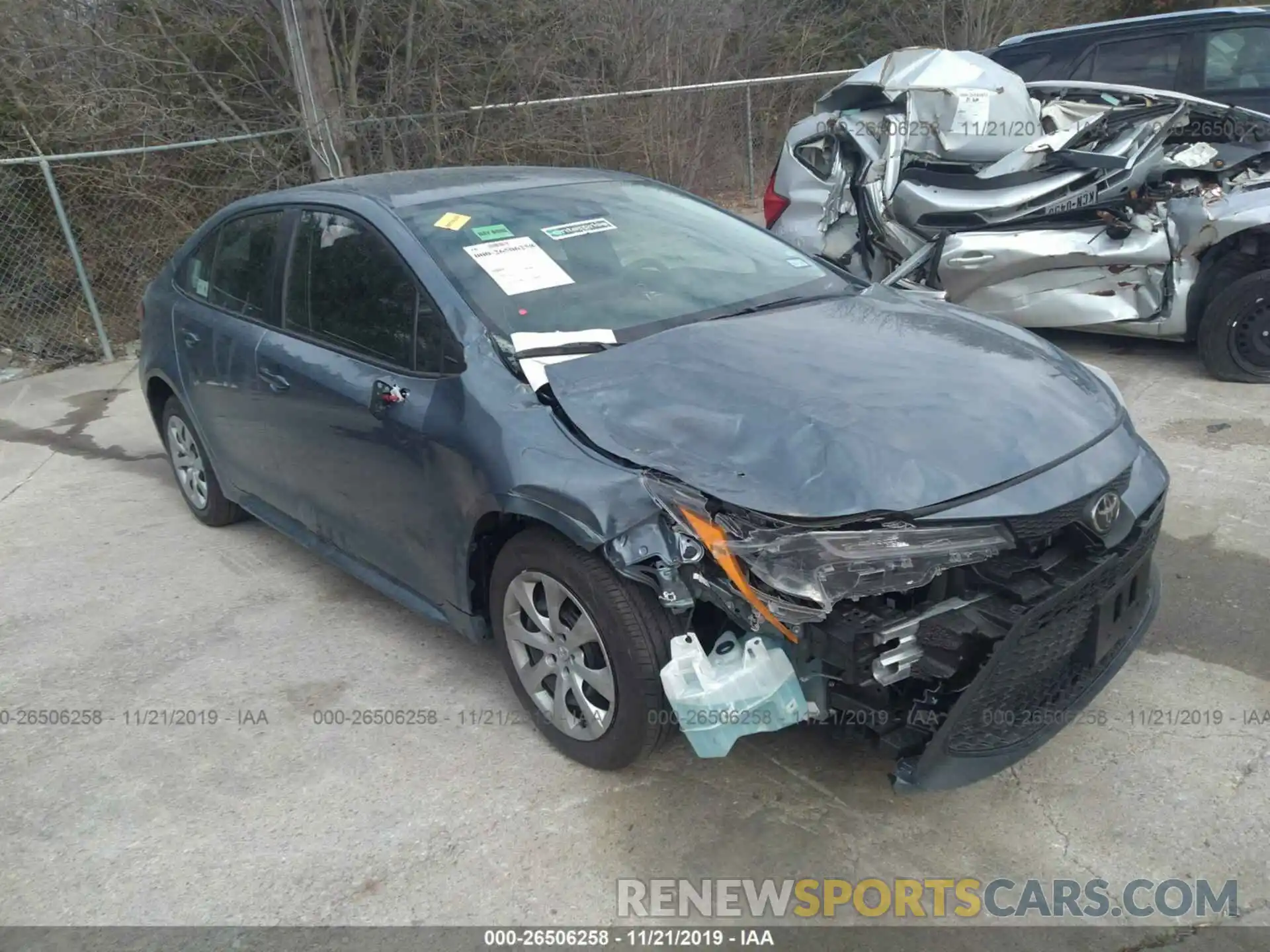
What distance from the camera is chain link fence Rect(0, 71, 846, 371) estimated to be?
8953mm

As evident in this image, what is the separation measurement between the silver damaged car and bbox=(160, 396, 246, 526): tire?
3.22 metres

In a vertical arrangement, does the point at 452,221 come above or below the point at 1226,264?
above

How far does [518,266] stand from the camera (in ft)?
11.3

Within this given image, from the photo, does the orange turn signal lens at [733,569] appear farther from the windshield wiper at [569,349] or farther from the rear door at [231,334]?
the rear door at [231,334]

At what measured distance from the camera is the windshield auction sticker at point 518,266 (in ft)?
11.1

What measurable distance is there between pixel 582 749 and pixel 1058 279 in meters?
4.44

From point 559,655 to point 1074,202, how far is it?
15.0 feet

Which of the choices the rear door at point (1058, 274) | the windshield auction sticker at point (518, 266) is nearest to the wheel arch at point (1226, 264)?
the rear door at point (1058, 274)

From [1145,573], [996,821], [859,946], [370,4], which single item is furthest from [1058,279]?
[370,4]

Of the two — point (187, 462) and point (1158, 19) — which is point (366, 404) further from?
point (1158, 19)

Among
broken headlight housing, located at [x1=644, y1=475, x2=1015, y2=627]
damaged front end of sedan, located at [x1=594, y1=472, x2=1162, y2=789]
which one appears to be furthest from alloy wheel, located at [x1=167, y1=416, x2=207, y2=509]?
broken headlight housing, located at [x1=644, y1=475, x2=1015, y2=627]

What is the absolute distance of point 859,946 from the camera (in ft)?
7.95

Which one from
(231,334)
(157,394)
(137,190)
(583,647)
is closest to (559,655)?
(583,647)

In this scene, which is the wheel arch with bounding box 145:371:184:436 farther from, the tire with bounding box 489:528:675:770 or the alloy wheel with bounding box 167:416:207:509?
the tire with bounding box 489:528:675:770
